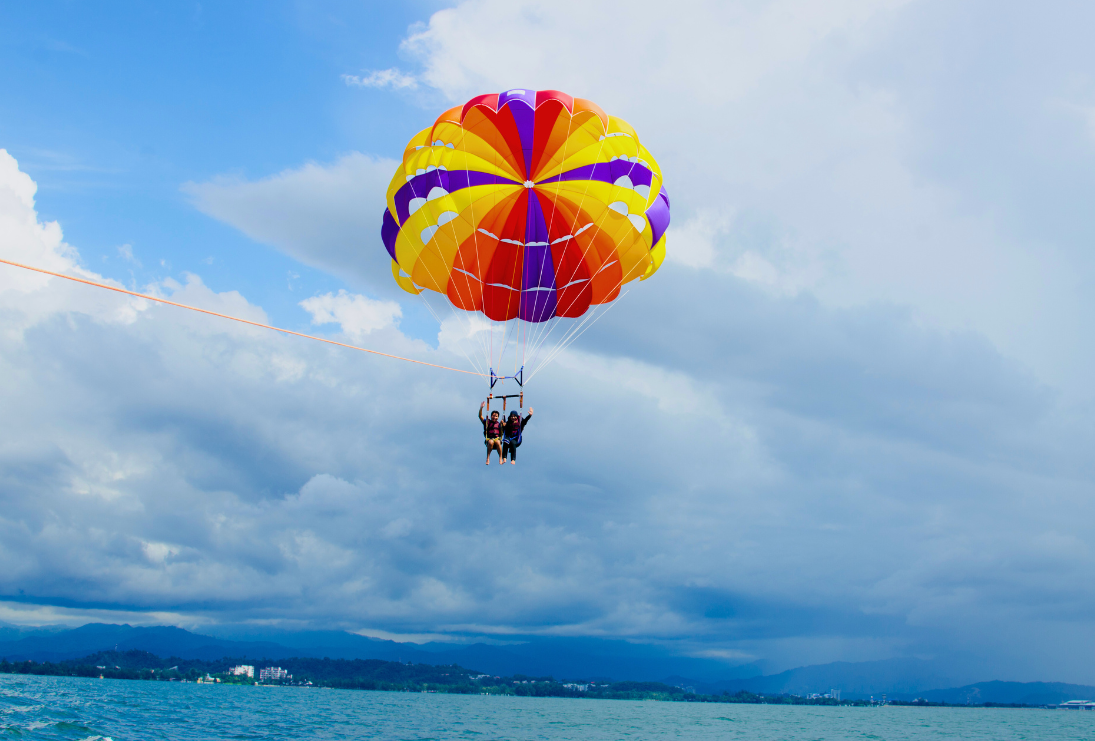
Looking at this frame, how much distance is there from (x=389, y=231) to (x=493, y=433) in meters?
6.19

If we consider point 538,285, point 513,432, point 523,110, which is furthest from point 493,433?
point 523,110

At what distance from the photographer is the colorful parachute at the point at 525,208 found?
16844mm

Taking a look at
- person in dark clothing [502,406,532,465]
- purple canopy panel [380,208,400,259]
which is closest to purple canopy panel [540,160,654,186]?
purple canopy panel [380,208,400,259]

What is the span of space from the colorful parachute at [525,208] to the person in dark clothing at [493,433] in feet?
13.5

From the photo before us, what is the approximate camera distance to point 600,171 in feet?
56.6

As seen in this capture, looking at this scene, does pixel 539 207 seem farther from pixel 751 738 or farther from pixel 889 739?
pixel 889 739

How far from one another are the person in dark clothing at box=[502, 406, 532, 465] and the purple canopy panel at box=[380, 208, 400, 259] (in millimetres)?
5676

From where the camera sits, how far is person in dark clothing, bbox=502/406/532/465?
1589 centimetres

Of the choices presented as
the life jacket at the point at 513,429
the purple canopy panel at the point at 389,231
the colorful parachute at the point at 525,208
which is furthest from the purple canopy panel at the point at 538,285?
the life jacket at the point at 513,429

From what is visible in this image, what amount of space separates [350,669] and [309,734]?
583 ft

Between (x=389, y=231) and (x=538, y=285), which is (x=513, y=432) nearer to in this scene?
(x=538, y=285)

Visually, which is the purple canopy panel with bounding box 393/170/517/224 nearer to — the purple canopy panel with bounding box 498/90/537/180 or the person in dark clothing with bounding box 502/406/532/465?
the purple canopy panel with bounding box 498/90/537/180

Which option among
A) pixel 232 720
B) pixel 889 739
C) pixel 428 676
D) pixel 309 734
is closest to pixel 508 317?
pixel 309 734

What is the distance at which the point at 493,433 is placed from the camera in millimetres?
15758
